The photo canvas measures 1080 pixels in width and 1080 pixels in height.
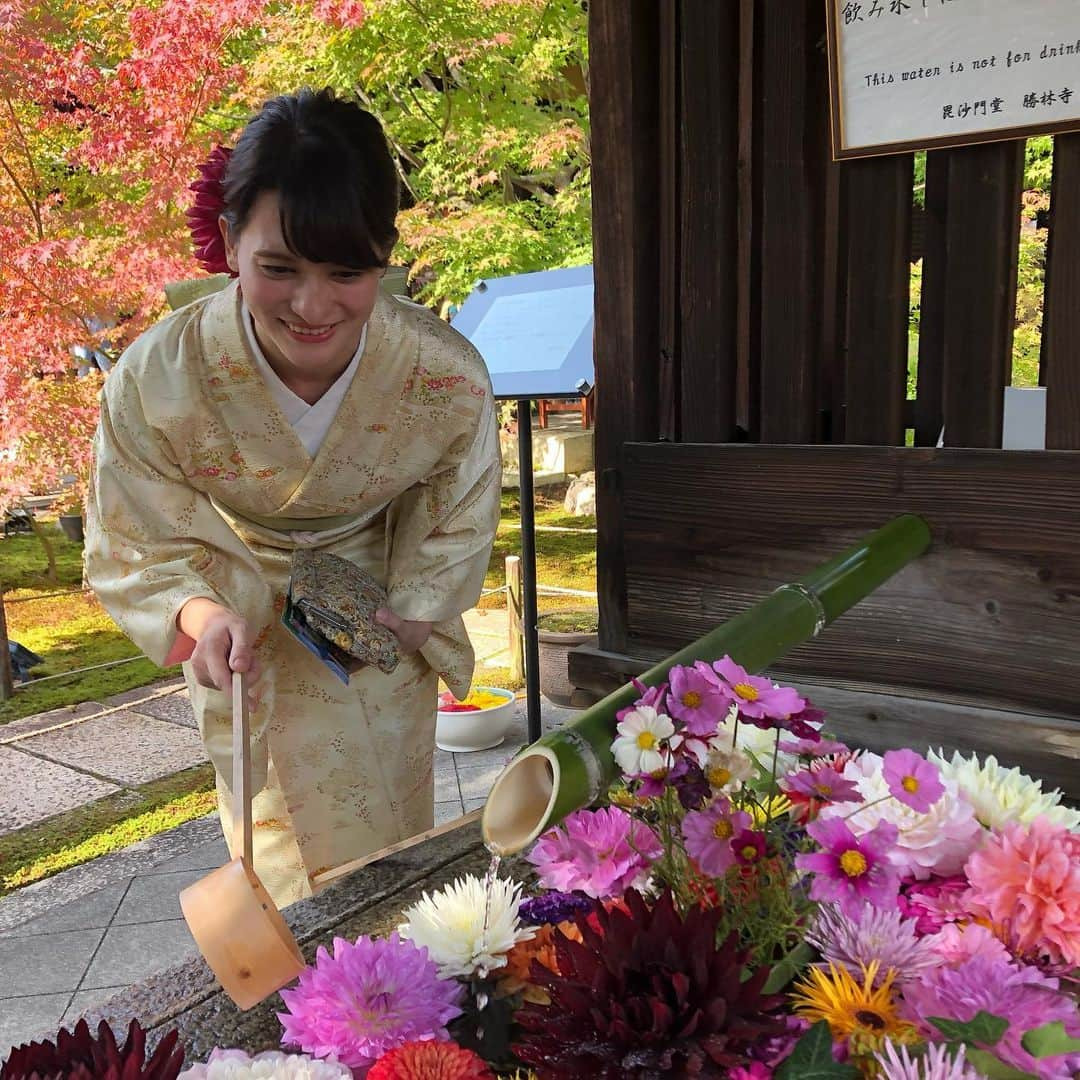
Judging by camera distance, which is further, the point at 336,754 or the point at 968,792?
the point at 336,754

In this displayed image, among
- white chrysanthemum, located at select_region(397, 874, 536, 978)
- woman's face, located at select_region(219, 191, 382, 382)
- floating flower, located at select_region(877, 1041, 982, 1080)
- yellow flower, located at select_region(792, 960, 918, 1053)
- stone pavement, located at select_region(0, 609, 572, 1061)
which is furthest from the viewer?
stone pavement, located at select_region(0, 609, 572, 1061)

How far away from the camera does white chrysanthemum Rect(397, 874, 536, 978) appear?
967 mm

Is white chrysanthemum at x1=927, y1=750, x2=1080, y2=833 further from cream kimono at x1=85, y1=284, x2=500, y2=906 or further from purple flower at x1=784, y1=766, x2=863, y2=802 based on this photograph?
cream kimono at x1=85, y1=284, x2=500, y2=906

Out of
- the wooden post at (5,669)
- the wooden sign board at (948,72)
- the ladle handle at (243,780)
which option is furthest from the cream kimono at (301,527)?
the wooden post at (5,669)

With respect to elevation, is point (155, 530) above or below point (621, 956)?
above

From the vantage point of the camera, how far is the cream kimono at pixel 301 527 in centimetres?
191

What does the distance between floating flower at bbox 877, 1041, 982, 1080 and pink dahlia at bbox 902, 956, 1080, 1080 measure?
0.04 meters

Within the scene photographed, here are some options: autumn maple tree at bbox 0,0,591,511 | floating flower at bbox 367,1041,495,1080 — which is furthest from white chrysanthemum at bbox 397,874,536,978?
autumn maple tree at bbox 0,0,591,511

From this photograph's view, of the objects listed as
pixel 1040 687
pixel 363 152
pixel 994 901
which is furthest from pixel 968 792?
pixel 363 152

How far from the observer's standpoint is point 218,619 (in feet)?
5.39

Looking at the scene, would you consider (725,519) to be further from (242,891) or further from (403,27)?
(403,27)

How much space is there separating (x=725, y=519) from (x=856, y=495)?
26 centimetres

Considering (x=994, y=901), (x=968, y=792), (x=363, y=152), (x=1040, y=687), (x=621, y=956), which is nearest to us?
(x=621, y=956)

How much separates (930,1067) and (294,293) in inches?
59.6
